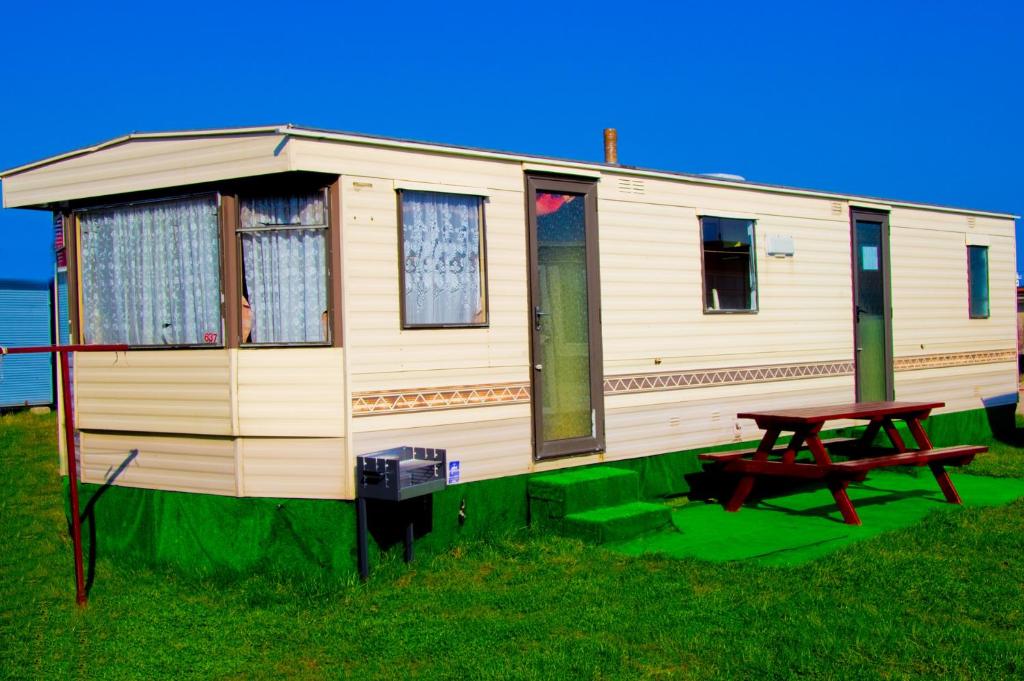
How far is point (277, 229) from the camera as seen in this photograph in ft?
21.3

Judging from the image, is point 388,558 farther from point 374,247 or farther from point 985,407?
point 985,407

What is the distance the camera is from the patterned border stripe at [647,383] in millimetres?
6609

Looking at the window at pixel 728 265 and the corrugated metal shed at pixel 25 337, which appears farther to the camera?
the corrugated metal shed at pixel 25 337

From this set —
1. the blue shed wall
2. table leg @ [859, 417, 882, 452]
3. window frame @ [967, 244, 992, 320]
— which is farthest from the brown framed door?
window frame @ [967, 244, 992, 320]

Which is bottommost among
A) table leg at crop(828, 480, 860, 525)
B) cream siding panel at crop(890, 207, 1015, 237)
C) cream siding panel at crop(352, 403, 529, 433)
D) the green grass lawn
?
the green grass lawn

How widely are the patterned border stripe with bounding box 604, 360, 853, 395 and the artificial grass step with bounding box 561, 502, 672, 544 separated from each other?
42.4 inches

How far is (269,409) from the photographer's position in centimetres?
643

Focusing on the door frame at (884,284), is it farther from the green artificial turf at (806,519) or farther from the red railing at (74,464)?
the red railing at (74,464)

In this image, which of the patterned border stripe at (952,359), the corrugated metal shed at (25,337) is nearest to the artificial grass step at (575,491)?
the patterned border stripe at (952,359)

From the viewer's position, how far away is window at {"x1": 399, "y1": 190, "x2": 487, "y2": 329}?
678cm

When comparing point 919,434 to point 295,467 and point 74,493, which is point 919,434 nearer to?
point 295,467

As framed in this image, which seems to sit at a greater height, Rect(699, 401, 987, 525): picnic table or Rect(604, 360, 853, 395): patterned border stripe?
Rect(604, 360, 853, 395): patterned border stripe

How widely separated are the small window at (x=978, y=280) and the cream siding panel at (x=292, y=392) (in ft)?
27.0

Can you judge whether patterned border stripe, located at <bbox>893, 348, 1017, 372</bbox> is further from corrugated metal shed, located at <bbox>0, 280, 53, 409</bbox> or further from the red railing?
corrugated metal shed, located at <bbox>0, 280, 53, 409</bbox>
